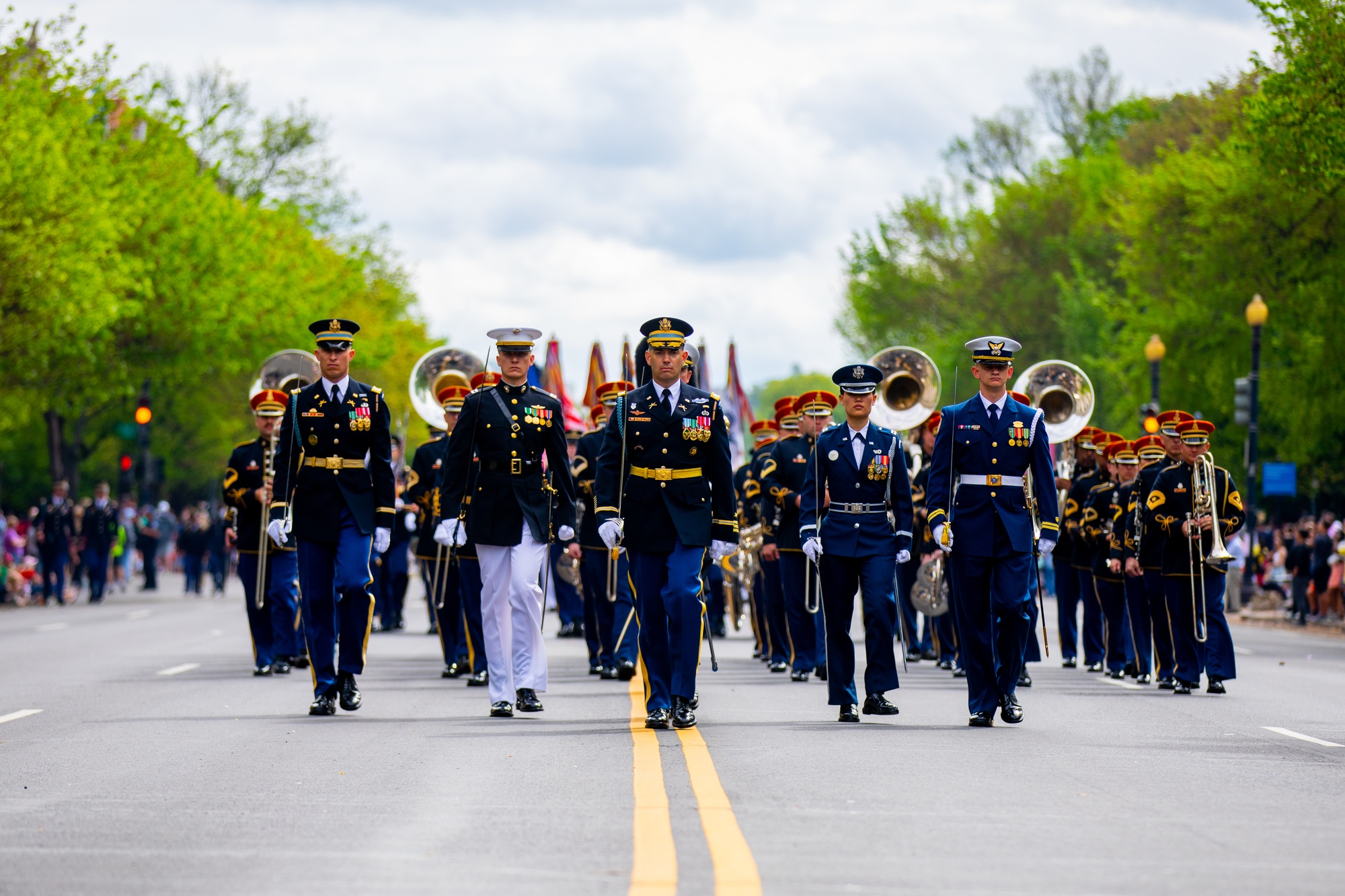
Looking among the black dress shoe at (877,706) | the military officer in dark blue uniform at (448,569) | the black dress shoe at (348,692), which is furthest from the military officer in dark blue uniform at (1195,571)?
the black dress shoe at (348,692)

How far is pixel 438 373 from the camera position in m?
22.4

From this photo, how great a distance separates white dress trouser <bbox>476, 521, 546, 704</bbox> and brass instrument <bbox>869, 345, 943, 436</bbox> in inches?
361

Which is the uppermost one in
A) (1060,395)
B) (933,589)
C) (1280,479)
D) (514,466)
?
(1060,395)

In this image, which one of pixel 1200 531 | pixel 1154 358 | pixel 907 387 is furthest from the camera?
pixel 1154 358

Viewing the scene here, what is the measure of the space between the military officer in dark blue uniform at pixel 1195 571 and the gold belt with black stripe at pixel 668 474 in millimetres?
5421

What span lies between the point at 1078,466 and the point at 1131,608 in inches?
91.3

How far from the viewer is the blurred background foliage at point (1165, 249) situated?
2841 cm

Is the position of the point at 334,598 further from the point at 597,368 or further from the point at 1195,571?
the point at 597,368

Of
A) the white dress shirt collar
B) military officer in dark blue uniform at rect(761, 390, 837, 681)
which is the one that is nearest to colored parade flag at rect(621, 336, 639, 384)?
military officer in dark blue uniform at rect(761, 390, 837, 681)

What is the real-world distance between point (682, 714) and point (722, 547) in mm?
1004

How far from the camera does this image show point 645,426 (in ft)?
36.0

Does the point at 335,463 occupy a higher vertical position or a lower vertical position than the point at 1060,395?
lower

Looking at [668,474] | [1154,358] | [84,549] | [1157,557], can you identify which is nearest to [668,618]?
[668,474]

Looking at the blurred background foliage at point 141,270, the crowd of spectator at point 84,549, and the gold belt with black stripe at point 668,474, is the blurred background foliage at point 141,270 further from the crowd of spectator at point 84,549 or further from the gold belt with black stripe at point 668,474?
the gold belt with black stripe at point 668,474
